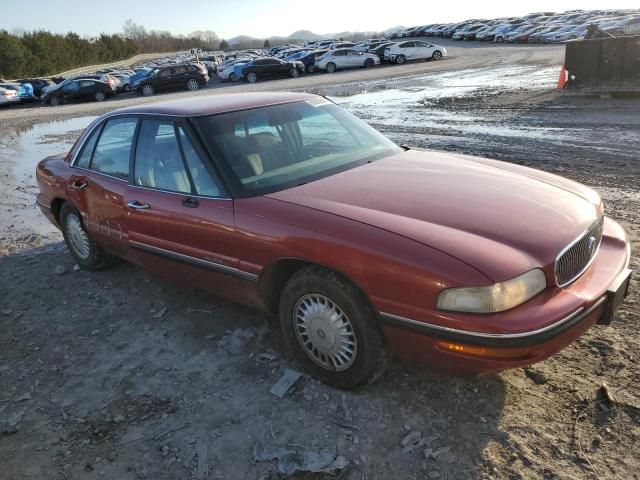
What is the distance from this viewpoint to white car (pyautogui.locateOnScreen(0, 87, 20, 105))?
1128 inches

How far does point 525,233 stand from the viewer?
2723 millimetres

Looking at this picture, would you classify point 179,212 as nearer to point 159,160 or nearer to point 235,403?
point 159,160

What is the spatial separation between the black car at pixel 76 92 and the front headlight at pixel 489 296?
3109 cm

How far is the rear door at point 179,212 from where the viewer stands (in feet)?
11.3

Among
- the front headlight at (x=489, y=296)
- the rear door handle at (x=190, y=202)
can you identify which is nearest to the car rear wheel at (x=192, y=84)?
the rear door handle at (x=190, y=202)

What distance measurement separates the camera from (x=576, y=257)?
111 inches

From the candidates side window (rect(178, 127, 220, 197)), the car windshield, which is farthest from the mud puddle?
the car windshield

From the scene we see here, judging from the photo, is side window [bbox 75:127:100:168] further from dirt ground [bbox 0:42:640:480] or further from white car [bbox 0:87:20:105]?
white car [bbox 0:87:20:105]

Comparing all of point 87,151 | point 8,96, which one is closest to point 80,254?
point 87,151

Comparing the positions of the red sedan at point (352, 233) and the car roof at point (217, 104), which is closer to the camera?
the red sedan at point (352, 233)

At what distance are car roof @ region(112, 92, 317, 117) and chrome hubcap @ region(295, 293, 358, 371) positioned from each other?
5.27ft

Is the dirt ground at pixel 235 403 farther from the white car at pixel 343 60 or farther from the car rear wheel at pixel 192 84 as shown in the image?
the white car at pixel 343 60

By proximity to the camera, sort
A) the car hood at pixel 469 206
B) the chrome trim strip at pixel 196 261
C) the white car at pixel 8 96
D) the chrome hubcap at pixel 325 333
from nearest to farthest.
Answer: the car hood at pixel 469 206
the chrome hubcap at pixel 325 333
the chrome trim strip at pixel 196 261
the white car at pixel 8 96

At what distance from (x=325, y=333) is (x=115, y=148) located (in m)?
2.61
